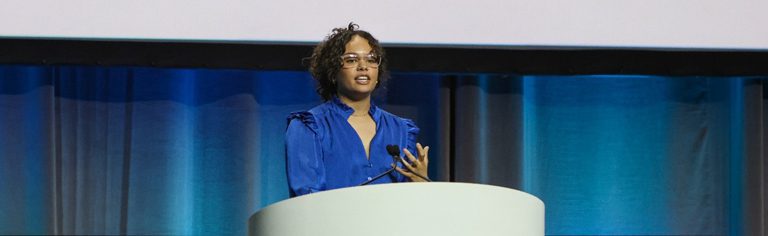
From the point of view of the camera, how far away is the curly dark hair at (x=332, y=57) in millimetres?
3705

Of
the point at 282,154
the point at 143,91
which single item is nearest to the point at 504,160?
the point at 282,154

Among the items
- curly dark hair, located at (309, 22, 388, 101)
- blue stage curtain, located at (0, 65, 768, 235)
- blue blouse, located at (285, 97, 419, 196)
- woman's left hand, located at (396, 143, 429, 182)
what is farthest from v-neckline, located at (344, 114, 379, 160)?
blue stage curtain, located at (0, 65, 768, 235)

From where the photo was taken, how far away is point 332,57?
371 centimetres

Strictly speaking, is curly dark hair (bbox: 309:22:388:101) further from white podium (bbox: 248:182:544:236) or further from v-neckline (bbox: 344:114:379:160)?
white podium (bbox: 248:182:544:236)

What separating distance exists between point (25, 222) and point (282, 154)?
0.85 meters

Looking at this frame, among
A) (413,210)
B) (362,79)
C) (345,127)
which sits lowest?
(413,210)

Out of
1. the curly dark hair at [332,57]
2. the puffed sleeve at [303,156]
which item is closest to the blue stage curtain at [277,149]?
the curly dark hair at [332,57]

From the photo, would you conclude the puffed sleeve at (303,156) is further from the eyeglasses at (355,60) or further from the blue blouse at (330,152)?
the eyeglasses at (355,60)

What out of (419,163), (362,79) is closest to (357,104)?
(362,79)

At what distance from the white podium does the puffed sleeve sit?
1.14ft

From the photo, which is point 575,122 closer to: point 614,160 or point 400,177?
point 614,160

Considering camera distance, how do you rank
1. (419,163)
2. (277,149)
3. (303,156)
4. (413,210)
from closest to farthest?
(413,210) → (419,163) → (303,156) → (277,149)

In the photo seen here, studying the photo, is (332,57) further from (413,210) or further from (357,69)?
(413,210)

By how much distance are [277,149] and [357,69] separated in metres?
1.52
